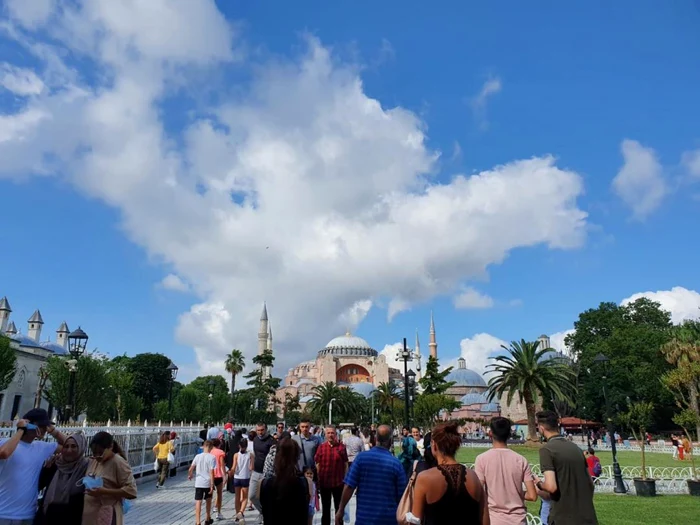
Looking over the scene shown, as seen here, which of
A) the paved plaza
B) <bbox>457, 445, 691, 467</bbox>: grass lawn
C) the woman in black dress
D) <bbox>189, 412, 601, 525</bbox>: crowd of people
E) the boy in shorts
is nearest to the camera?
<bbox>189, 412, 601, 525</bbox>: crowd of people

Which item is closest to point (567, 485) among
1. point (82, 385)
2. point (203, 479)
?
point (203, 479)

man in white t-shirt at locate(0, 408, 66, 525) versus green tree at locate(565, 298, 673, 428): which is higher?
green tree at locate(565, 298, 673, 428)

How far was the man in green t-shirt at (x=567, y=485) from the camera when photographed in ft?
14.1

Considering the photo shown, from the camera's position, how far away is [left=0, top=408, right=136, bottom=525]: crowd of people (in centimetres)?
410

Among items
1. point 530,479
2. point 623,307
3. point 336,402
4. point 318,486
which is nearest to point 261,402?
point 336,402

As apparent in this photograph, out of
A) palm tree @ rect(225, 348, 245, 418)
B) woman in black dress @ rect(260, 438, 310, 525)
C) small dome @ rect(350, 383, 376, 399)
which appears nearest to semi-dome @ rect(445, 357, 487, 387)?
small dome @ rect(350, 383, 376, 399)

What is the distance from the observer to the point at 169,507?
10727 millimetres

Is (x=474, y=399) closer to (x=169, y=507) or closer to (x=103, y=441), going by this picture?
(x=169, y=507)

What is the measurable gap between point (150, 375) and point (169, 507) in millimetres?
63508

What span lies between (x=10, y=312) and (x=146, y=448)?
197 ft

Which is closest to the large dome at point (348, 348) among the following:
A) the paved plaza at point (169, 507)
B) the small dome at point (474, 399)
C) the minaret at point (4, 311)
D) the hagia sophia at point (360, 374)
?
the hagia sophia at point (360, 374)

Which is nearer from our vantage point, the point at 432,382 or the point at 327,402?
the point at 432,382

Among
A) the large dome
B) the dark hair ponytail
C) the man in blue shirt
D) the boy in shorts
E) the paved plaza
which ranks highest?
the large dome

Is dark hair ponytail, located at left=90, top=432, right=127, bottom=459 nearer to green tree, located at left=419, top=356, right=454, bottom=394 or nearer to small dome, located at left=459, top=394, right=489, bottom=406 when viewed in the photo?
green tree, located at left=419, top=356, right=454, bottom=394
